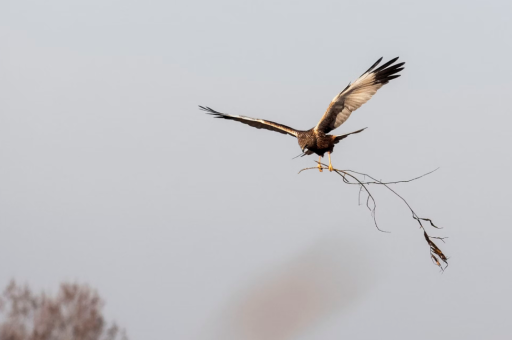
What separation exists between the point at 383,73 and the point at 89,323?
3901 cm

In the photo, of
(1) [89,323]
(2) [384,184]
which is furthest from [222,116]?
(1) [89,323]

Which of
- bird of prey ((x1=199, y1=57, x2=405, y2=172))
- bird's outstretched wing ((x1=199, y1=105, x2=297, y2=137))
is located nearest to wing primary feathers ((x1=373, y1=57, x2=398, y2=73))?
bird of prey ((x1=199, y1=57, x2=405, y2=172))

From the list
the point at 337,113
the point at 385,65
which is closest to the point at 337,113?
the point at 337,113

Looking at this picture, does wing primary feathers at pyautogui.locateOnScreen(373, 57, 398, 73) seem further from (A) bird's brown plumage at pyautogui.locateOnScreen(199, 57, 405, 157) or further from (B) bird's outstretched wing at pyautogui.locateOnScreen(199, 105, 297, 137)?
(B) bird's outstretched wing at pyautogui.locateOnScreen(199, 105, 297, 137)

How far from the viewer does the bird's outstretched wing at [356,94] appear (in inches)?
408

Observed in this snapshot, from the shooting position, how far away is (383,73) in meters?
11.4

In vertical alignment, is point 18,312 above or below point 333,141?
above

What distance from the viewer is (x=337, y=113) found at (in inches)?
412

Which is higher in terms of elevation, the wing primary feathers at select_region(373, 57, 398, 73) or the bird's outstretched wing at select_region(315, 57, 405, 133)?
the wing primary feathers at select_region(373, 57, 398, 73)

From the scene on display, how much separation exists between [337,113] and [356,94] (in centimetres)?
62

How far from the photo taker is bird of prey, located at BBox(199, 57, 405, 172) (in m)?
10.1

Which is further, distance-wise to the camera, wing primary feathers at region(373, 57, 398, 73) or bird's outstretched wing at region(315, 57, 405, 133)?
wing primary feathers at region(373, 57, 398, 73)

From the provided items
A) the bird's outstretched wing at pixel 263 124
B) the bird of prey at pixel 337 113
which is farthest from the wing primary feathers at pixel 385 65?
the bird's outstretched wing at pixel 263 124

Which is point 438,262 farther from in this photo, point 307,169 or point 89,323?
point 89,323
